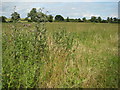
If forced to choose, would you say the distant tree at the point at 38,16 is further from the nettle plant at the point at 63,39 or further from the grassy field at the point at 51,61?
the nettle plant at the point at 63,39

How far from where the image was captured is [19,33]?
12.8 feet

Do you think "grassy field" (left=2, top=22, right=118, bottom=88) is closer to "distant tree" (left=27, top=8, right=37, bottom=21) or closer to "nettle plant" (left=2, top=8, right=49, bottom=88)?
"nettle plant" (left=2, top=8, right=49, bottom=88)

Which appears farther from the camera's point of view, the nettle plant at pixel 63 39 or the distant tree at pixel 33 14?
the distant tree at pixel 33 14

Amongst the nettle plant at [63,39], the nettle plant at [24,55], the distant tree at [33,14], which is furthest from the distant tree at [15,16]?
the nettle plant at [63,39]

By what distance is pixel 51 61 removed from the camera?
3.15 meters

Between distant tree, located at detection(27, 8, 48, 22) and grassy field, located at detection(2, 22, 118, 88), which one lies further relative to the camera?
distant tree, located at detection(27, 8, 48, 22)

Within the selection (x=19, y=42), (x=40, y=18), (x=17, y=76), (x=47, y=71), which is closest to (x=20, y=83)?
(x=17, y=76)

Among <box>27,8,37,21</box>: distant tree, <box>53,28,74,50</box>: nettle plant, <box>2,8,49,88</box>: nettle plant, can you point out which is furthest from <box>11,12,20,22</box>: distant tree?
<box>53,28,74,50</box>: nettle plant

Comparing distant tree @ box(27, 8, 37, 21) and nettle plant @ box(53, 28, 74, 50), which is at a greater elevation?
distant tree @ box(27, 8, 37, 21)

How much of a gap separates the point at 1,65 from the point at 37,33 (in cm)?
123

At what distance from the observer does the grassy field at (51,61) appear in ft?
8.64

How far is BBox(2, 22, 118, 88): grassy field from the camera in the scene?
263 centimetres

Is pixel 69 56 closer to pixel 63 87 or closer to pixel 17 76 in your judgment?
pixel 63 87

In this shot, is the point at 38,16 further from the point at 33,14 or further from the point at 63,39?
the point at 63,39
